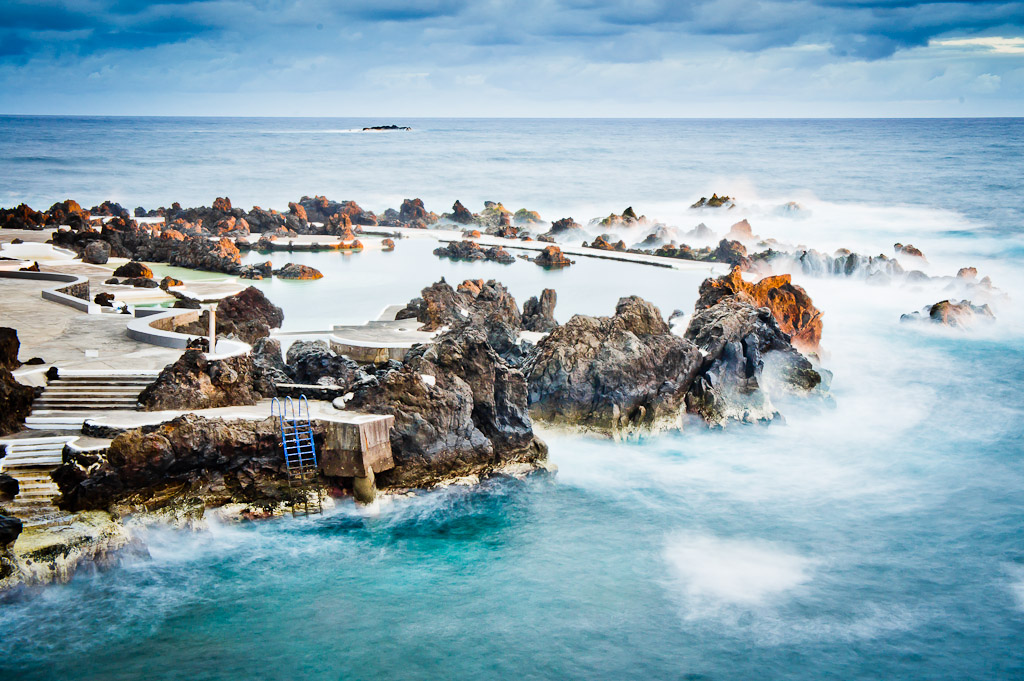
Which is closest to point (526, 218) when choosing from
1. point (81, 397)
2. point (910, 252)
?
point (910, 252)

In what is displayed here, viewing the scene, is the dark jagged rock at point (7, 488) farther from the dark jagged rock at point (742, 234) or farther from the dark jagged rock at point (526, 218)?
the dark jagged rock at point (526, 218)

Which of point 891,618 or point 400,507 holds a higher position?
point 400,507

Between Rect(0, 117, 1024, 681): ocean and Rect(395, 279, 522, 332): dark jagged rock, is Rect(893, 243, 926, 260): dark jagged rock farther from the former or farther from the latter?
Rect(395, 279, 522, 332): dark jagged rock

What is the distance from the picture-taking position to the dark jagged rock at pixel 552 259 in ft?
155

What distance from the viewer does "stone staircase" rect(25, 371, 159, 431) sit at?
53.1ft

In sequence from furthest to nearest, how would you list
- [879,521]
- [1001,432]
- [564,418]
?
[1001,432]
[564,418]
[879,521]

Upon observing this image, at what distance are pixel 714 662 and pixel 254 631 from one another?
6.13m

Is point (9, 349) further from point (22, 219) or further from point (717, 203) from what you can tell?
point (717, 203)

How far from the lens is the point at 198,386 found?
56.6 ft

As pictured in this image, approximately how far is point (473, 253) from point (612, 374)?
28.9m

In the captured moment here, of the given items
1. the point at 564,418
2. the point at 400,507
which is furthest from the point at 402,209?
the point at 400,507

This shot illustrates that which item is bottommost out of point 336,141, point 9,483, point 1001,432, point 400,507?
point 1001,432

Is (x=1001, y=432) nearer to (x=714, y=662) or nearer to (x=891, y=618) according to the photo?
(x=891, y=618)

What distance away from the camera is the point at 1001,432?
77.2 ft
